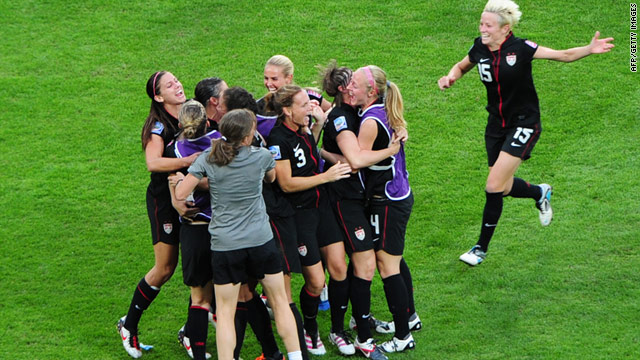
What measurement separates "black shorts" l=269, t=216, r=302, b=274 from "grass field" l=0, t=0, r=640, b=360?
987 millimetres

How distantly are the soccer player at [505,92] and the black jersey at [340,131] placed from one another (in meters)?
1.49

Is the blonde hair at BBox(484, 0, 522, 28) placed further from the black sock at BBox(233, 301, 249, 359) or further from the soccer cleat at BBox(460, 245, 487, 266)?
the black sock at BBox(233, 301, 249, 359)

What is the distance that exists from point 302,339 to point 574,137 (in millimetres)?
5050

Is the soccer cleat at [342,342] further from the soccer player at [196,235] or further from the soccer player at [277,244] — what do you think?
the soccer player at [196,235]

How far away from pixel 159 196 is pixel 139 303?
0.93 meters

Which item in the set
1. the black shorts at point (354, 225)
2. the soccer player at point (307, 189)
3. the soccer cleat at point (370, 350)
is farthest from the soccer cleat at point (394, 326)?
the black shorts at point (354, 225)

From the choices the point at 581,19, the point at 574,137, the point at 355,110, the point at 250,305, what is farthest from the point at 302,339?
the point at 581,19

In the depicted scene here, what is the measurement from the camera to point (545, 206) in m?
7.88

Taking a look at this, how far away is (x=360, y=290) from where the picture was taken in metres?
6.54

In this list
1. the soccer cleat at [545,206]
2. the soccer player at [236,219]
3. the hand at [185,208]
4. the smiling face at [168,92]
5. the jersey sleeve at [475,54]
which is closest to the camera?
the soccer player at [236,219]

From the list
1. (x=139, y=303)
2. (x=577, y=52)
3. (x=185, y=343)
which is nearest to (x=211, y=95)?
(x=139, y=303)

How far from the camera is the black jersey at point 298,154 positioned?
6117 millimetres

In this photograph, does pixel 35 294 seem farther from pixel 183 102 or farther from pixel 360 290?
pixel 360 290

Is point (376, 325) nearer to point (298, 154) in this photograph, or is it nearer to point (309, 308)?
point (309, 308)
